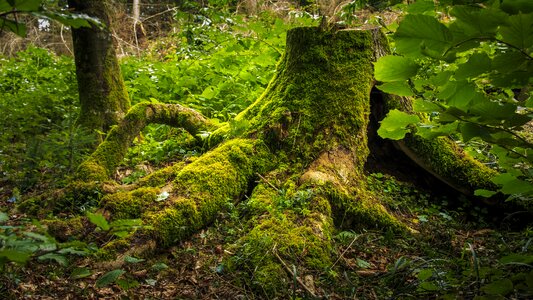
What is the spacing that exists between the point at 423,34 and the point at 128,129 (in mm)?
3663

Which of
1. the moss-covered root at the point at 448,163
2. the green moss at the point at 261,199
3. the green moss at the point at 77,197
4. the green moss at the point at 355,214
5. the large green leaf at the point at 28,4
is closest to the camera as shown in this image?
the large green leaf at the point at 28,4

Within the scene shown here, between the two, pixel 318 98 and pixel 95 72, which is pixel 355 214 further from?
pixel 95 72

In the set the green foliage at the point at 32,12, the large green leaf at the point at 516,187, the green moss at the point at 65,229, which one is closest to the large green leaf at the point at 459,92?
the large green leaf at the point at 516,187

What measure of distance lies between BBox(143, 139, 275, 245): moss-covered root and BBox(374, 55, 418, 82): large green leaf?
2.02 meters

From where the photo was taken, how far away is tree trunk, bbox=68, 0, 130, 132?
16.3ft

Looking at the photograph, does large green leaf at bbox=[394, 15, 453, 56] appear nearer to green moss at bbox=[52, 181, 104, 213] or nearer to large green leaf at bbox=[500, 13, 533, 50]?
large green leaf at bbox=[500, 13, 533, 50]

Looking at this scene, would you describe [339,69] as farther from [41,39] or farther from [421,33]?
[41,39]

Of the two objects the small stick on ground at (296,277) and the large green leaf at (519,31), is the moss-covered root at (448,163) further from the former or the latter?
the large green leaf at (519,31)

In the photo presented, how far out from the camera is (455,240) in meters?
3.23

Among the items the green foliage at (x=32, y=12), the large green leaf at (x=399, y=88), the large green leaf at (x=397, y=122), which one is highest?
the green foliage at (x=32, y=12)

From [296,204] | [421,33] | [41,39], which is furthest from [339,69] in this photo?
[41,39]

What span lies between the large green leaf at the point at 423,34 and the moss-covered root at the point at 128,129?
11.0ft

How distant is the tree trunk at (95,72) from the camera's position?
496 cm

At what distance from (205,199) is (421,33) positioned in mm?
2399
